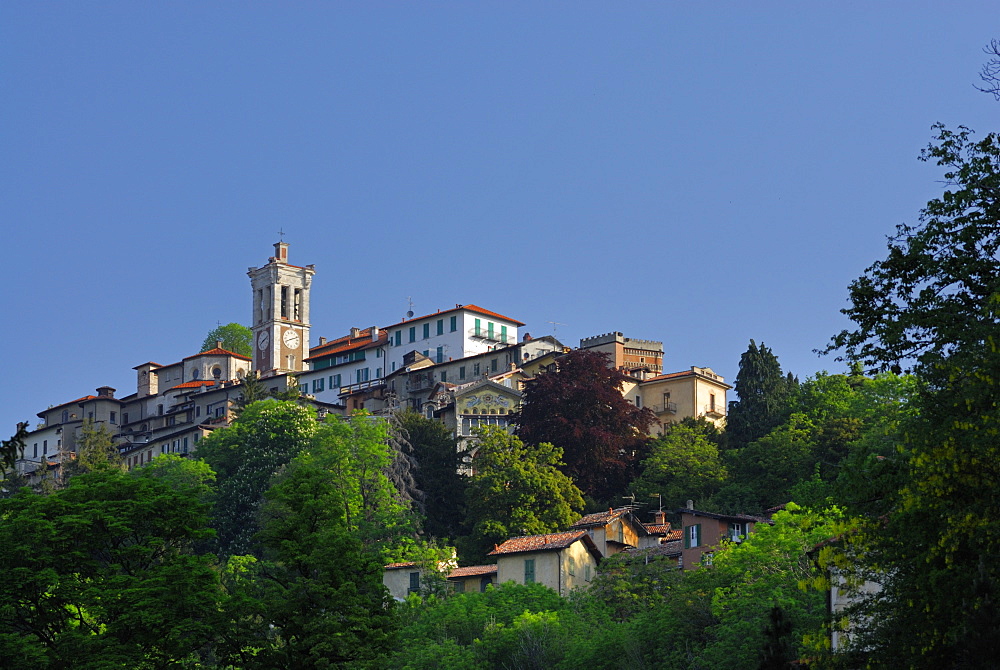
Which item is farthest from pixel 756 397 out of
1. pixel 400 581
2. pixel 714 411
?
pixel 400 581

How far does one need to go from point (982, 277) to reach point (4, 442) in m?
16.4

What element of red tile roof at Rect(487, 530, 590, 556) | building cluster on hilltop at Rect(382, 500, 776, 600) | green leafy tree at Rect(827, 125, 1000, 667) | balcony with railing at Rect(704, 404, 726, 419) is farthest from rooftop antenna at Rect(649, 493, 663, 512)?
green leafy tree at Rect(827, 125, 1000, 667)

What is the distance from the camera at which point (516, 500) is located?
259ft

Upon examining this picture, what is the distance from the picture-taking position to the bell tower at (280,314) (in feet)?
471

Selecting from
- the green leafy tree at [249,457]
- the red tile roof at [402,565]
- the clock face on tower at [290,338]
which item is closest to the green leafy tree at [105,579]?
the red tile roof at [402,565]

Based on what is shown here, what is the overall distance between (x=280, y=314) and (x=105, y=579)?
106 metres

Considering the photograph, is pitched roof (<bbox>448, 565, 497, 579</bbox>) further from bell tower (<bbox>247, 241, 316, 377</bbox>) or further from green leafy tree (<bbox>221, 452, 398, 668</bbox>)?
bell tower (<bbox>247, 241, 316, 377</bbox>)

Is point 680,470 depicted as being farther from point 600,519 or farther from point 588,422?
point 600,519

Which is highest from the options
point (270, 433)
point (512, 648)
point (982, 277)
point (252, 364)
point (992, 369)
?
point (252, 364)

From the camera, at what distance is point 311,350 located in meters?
147

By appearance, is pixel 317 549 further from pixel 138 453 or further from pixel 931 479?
pixel 138 453

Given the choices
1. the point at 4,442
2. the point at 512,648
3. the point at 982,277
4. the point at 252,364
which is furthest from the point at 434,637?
the point at 252,364

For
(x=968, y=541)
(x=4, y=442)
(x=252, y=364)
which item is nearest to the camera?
(x=4, y=442)

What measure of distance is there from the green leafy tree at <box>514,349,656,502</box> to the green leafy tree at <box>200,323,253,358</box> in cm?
7568
